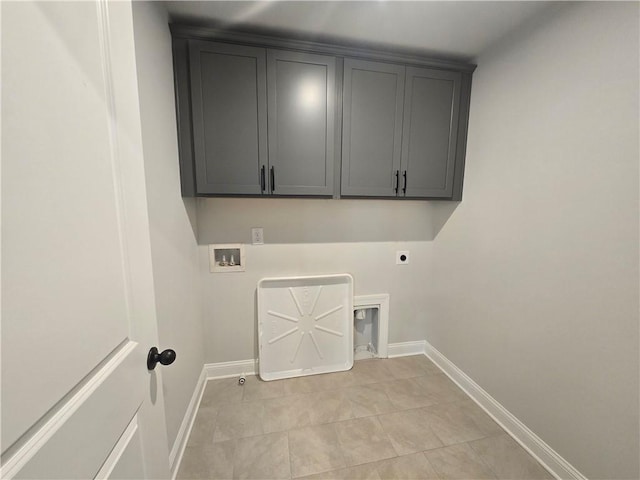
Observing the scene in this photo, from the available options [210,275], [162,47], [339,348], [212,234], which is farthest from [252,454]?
[162,47]

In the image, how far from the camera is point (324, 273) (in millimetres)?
2119

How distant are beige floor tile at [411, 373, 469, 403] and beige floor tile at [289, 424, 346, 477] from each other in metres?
0.83

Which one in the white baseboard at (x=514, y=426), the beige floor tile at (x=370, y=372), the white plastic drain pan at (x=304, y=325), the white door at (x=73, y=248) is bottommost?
the beige floor tile at (x=370, y=372)

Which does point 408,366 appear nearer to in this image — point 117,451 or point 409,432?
point 409,432

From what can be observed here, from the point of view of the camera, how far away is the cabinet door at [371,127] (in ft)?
5.45

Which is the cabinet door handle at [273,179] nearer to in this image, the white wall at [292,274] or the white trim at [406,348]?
the white wall at [292,274]

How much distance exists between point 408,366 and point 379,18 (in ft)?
8.49

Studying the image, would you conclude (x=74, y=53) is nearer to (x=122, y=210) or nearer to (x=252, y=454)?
(x=122, y=210)

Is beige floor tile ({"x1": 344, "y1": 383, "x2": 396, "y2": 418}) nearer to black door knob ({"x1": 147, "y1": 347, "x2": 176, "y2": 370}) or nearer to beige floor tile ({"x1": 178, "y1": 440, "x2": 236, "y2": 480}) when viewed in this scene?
beige floor tile ({"x1": 178, "y1": 440, "x2": 236, "y2": 480})

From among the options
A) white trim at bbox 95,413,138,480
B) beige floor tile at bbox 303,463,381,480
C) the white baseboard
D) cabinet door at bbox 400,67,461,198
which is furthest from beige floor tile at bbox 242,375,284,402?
cabinet door at bbox 400,67,461,198

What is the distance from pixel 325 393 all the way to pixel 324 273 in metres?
0.92

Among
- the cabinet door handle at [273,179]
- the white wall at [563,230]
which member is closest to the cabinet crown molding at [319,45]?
the white wall at [563,230]

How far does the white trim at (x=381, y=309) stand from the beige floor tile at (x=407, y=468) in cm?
92

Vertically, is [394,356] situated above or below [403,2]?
below
